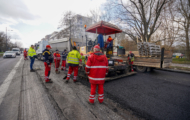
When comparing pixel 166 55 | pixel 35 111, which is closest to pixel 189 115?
pixel 35 111

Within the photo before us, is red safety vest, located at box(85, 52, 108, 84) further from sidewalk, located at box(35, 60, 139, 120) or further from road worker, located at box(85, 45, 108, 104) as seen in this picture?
sidewalk, located at box(35, 60, 139, 120)

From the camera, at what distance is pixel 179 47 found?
1659cm

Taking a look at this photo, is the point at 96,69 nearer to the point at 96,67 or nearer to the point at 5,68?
the point at 96,67

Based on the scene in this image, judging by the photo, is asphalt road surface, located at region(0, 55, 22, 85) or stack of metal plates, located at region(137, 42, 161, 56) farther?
stack of metal plates, located at region(137, 42, 161, 56)

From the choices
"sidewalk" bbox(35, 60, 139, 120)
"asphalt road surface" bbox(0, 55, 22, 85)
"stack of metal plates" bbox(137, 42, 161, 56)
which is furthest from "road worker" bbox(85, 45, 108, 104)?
"stack of metal plates" bbox(137, 42, 161, 56)

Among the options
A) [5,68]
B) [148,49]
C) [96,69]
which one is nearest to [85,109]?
[96,69]

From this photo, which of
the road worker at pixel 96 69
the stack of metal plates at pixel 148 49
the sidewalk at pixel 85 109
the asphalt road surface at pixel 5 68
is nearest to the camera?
the sidewalk at pixel 85 109

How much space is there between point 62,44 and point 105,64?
27.1 ft

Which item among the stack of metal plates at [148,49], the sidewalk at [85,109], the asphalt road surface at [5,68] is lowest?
the sidewalk at [85,109]

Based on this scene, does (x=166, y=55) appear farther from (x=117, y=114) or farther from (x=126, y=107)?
(x=117, y=114)

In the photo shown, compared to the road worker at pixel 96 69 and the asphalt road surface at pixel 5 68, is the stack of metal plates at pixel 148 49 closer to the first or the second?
the road worker at pixel 96 69

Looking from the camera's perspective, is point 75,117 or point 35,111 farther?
point 35,111

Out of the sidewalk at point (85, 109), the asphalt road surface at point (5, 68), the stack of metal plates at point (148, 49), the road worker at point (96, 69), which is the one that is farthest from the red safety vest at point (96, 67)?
the stack of metal plates at point (148, 49)

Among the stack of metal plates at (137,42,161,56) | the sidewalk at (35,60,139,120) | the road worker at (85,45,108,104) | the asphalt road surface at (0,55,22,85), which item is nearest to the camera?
the sidewalk at (35,60,139,120)
